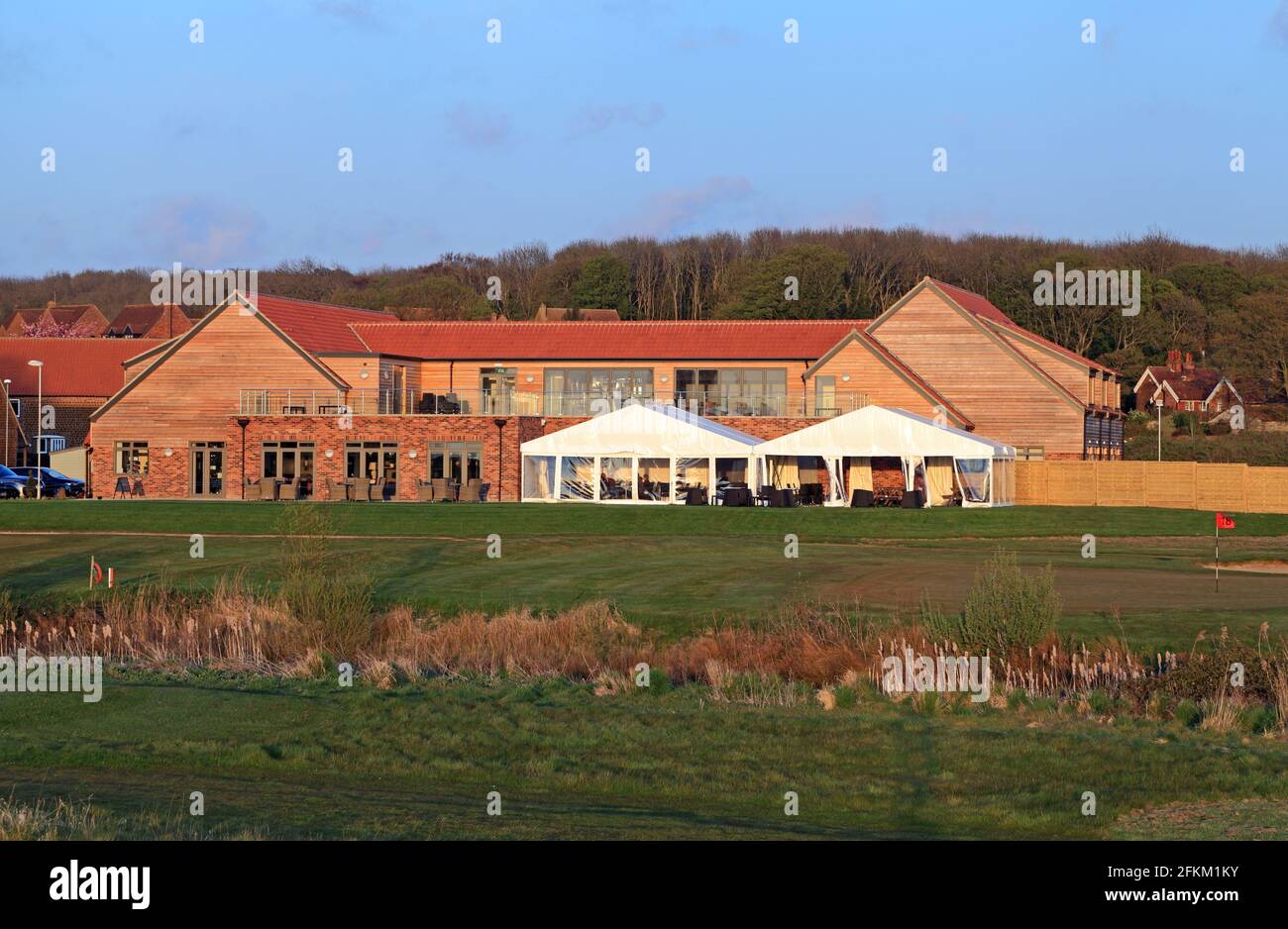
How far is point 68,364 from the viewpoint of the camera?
76.7 metres

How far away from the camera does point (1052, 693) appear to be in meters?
19.6

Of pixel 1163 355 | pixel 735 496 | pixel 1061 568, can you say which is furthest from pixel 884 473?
pixel 1163 355

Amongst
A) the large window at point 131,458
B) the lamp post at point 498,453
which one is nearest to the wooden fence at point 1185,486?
the lamp post at point 498,453

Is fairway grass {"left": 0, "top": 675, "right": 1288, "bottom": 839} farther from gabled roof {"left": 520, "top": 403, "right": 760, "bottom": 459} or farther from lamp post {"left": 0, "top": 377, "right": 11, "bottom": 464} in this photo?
lamp post {"left": 0, "top": 377, "right": 11, "bottom": 464}

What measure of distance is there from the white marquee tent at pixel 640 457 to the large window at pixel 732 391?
4269 mm

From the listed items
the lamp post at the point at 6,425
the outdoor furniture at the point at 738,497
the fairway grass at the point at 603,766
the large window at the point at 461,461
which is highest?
the lamp post at the point at 6,425

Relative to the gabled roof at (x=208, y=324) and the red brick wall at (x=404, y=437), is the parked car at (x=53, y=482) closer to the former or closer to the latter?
the gabled roof at (x=208, y=324)

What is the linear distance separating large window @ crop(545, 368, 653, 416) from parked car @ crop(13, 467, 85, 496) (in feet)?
60.7

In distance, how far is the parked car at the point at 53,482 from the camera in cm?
5934

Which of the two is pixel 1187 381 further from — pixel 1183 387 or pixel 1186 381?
pixel 1183 387

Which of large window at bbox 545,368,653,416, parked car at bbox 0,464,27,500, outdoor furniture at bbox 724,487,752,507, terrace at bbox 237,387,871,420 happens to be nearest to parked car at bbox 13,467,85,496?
parked car at bbox 0,464,27,500

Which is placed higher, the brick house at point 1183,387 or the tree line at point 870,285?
the tree line at point 870,285

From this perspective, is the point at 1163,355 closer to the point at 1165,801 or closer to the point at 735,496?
the point at 735,496

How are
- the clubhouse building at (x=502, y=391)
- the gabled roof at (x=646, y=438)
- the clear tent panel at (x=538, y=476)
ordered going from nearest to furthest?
1. the gabled roof at (x=646, y=438)
2. the clear tent panel at (x=538, y=476)
3. the clubhouse building at (x=502, y=391)
